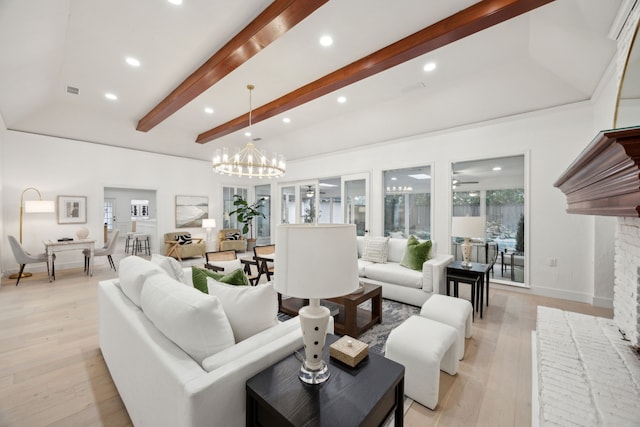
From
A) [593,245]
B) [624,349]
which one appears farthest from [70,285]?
[593,245]

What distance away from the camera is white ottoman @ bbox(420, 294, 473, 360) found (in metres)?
2.26

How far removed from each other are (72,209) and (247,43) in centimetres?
593

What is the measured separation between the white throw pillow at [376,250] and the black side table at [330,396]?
3094 mm

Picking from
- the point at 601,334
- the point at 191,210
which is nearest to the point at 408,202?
the point at 601,334

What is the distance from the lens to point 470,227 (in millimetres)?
3416

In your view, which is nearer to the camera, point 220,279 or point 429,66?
point 220,279

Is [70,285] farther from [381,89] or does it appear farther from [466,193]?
[466,193]

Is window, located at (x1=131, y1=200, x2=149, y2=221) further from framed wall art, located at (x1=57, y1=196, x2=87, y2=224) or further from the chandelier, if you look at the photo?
the chandelier

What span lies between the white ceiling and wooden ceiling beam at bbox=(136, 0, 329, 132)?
0.32 ft

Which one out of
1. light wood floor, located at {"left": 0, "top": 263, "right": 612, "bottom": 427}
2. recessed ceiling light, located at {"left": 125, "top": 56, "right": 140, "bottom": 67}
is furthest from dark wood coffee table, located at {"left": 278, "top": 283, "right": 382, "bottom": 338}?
recessed ceiling light, located at {"left": 125, "top": 56, "right": 140, "bottom": 67}

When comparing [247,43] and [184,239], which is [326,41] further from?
[184,239]

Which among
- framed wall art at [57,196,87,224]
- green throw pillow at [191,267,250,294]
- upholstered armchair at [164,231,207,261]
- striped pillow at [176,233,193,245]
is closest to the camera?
green throw pillow at [191,267,250,294]

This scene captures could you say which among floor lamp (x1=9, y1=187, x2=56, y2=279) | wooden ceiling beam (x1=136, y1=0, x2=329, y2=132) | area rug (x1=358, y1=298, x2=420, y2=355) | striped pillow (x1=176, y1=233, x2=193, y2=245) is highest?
wooden ceiling beam (x1=136, y1=0, x2=329, y2=132)

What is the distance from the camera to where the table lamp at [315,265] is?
3.42 ft
